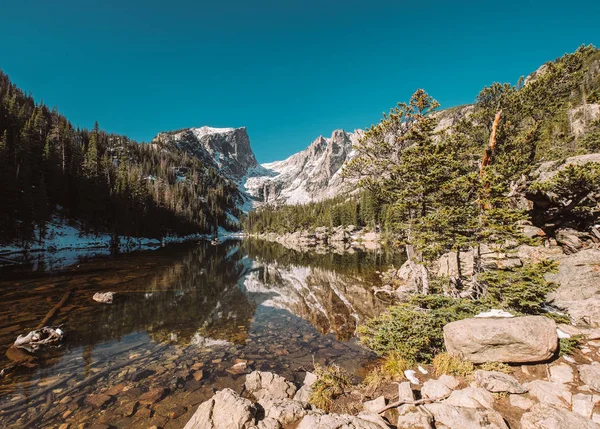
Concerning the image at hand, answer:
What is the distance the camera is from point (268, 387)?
27.9ft

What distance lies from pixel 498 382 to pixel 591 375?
199cm

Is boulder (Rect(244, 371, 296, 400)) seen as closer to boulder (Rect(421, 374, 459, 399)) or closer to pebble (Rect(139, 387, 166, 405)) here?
pebble (Rect(139, 387, 166, 405))

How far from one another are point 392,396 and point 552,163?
79.5 feet

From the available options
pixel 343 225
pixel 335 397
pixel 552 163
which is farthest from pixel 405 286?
pixel 343 225

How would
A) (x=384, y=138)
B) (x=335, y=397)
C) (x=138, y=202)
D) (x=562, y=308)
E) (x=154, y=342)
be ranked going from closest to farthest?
(x=335, y=397)
(x=562, y=308)
(x=154, y=342)
(x=384, y=138)
(x=138, y=202)

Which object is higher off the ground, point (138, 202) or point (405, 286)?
point (138, 202)

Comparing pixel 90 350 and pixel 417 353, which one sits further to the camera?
pixel 90 350

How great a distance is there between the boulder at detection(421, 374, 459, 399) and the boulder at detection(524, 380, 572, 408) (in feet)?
5.18

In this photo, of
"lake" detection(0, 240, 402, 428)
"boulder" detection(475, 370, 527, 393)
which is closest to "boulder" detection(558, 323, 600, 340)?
A: "boulder" detection(475, 370, 527, 393)

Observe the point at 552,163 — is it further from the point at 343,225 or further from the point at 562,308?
the point at 343,225

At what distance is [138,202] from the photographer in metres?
79.6

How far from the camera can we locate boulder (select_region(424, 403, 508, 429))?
484 centimetres

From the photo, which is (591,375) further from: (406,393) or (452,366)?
(406,393)

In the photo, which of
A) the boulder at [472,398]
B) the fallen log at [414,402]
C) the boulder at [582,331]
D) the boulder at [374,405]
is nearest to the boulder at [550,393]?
the boulder at [472,398]
